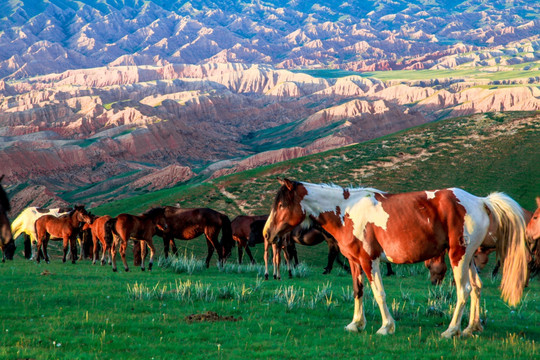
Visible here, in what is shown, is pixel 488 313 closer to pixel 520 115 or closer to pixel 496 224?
pixel 496 224

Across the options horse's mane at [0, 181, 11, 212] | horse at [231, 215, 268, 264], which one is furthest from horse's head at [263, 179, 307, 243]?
horse at [231, 215, 268, 264]

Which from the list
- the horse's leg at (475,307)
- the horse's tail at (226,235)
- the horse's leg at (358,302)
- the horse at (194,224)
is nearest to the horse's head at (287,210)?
the horse's leg at (358,302)

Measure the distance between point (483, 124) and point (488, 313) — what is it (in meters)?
45.5

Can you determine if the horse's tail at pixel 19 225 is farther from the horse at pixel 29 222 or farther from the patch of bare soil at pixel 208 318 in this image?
the patch of bare soil at pixel 208 318

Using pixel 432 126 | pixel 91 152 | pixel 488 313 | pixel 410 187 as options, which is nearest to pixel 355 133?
pixel 91 152

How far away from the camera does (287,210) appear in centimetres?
1091

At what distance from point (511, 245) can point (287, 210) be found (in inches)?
174

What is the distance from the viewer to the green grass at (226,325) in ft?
30.2

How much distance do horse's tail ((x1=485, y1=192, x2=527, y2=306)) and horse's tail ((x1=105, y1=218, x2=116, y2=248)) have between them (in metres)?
15.3

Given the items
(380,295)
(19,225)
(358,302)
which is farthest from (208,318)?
(19,225)

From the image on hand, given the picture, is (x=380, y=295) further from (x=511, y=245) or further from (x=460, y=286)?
(x=511, y=245)

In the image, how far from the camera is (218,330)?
34.5 ft

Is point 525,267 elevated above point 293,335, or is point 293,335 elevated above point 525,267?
point 525,267

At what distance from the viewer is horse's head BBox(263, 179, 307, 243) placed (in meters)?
10.9
